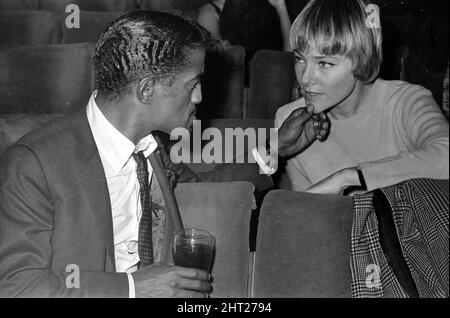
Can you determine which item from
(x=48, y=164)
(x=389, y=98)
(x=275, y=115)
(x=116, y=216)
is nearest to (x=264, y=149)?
(x=275, y=115)

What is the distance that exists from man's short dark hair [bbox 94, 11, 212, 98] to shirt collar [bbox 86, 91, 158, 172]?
0.12 feet

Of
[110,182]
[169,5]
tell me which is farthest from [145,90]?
[169,5]

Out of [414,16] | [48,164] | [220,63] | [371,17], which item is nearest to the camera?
[48,164]

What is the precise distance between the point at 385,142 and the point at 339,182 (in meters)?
0.17

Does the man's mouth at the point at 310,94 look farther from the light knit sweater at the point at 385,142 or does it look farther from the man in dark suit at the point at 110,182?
the man in dark suit at the point at 110,182

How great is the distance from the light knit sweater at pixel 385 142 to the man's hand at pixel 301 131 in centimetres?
2

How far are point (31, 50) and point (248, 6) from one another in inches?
21.7

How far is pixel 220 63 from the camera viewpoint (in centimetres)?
138

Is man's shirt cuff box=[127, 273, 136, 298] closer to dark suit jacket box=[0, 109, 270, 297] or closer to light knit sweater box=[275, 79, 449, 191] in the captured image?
dark suit jacket box=[0, 109, 270, 297]

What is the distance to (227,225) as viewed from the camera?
2.97 feet

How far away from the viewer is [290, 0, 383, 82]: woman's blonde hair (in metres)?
1.06

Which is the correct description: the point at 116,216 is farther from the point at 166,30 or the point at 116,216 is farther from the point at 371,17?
the point at 371,17

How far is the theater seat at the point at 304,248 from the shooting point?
0.85 metres
